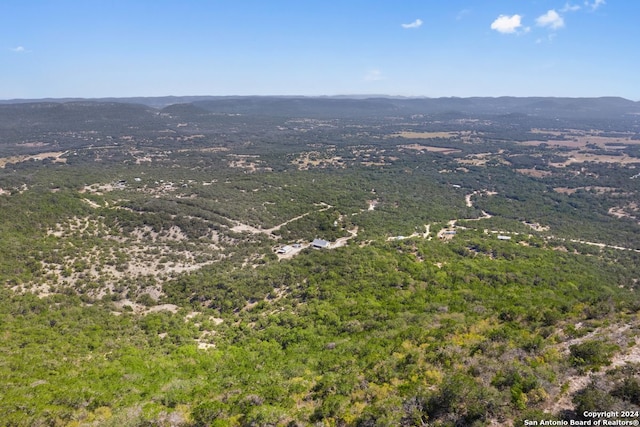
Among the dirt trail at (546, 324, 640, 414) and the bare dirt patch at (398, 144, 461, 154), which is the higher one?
the bare dirt patch at (398, 144, 461, 154)

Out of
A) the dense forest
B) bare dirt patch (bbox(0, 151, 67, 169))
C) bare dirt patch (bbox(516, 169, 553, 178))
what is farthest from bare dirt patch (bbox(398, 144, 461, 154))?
bare dirt patch (bbox(0, 151, 67, 169))

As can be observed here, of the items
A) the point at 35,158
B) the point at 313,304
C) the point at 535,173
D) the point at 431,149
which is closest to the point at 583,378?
the point at 313,304

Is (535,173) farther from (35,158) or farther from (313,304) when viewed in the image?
(35,158)

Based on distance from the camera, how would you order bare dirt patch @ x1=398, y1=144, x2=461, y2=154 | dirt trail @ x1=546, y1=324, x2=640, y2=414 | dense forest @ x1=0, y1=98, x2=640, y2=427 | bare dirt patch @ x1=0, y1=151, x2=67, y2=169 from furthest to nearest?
1. bare dirt patch @ x1=398, y1=144, x2=461, y2=154
2. bare dirt patch @ x1=0, y1=151, x2=67, y2=169
3. dense forest @ x1=0, y1=98, x2=640, y2=427
4. dirt trail @ x1=546, y1=324, x2=640, y2=414

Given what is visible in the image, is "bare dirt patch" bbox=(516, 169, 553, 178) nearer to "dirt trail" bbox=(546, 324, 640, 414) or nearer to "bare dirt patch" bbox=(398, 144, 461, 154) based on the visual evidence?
"bare dirt patch" bbox=(398, 144, 461, 154)

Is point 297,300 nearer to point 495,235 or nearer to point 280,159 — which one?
point 495,235

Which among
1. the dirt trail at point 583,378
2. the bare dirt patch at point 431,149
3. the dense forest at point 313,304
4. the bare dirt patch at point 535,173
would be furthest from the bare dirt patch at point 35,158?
the bare dirt patch at point 535,173

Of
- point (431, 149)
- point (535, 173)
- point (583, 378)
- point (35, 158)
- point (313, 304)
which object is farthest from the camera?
point (431, 149)

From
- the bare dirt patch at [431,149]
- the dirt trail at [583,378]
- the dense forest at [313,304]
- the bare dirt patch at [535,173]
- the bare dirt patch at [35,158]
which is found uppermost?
the bare dirt patch at [431,149]

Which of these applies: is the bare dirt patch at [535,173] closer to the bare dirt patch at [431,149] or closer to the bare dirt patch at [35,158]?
the bare dirt patch at [431,149]
